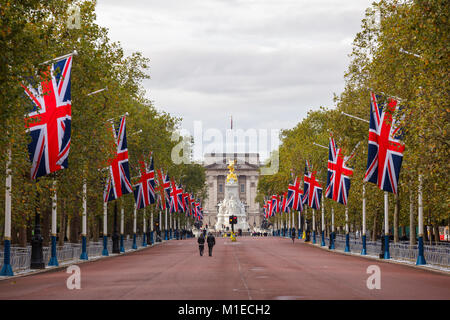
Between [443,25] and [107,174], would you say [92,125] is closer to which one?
[107,174]

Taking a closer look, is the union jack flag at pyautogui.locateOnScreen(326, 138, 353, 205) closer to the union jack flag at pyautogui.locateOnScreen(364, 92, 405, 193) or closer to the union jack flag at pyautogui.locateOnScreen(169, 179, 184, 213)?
the union jack flag at pyautogui.locateOnScreen(364, 92, 405, 193)

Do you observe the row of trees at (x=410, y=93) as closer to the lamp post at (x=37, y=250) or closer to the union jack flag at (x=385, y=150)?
the union jack flag at (x=385, y=150)

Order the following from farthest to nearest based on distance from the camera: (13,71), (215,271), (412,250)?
(412,250) → (215,271) → (13,71)

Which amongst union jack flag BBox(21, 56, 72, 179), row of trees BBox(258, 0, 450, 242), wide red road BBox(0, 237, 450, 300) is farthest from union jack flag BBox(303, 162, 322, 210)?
union jack flag BBox(21, 56, 72, 179)

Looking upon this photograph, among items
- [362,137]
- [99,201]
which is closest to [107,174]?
[99,201]

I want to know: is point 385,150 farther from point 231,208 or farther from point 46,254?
point 231,208

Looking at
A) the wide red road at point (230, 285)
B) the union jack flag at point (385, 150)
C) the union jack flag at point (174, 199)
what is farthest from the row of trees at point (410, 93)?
the union jack flag at point (174, 199)

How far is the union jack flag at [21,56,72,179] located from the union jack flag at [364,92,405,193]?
49.1 ft

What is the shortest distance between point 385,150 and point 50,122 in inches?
629

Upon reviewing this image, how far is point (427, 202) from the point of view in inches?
1705

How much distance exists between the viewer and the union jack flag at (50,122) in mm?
29359

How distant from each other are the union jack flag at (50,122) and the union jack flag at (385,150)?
14961 millimetres

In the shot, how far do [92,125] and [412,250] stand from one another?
19.6 metres

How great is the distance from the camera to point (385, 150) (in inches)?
1487
